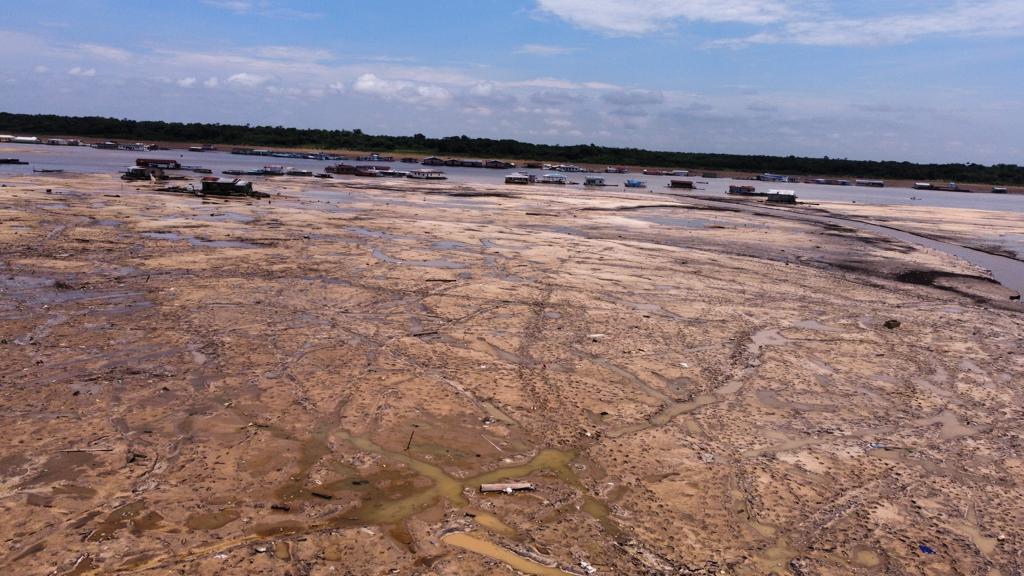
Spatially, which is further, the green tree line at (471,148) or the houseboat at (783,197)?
the green tree line at (471,148)

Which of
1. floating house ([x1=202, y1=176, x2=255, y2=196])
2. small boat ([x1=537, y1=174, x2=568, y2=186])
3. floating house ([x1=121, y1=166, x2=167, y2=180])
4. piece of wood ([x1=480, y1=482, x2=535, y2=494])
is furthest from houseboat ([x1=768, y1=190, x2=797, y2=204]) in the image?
piece of wood ([x1=480, y1=482, x2=535, y2=494])

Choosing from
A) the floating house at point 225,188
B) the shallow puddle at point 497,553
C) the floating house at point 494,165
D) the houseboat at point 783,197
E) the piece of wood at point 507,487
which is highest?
the floating house at point 494,165

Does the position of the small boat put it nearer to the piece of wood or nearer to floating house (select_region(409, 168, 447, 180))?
floating house (select_region(409, 168, 447, 180))

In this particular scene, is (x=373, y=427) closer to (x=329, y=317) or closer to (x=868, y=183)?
(x=329, y=317)

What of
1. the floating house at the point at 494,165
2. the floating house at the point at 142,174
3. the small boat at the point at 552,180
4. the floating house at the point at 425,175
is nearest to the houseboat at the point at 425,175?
the floating house at the point at 425,175

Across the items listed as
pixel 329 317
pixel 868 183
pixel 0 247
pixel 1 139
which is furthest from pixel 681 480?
pixel 1 139

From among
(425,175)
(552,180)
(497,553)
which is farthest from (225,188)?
(552,180)

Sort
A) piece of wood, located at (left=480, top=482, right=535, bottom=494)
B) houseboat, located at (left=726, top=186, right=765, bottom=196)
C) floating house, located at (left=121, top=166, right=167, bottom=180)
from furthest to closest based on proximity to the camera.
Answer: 1. houseboat, located at (left=726, top=186, right=765, bottom=196)
2. floating house, located at (left=121, top=166, right=167, bottom=180)
3. piece of wood, located at (left=480, top=482, right=535, bottom=494)

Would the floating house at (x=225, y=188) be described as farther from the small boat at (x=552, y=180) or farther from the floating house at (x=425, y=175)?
the small boat at (x=552, y=180)
